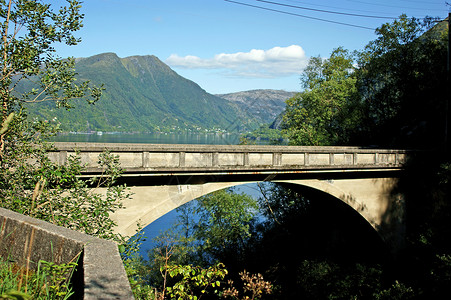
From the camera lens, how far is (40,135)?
6.57 m

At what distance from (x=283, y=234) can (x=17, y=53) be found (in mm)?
19149

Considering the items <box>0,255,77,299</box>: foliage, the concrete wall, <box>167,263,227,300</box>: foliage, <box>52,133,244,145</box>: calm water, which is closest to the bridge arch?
<box>167,263,227,300</box>: foliage

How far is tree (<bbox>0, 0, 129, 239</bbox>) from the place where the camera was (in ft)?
19.2

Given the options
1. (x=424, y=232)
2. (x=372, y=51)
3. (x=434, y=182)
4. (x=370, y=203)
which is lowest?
(x=424, y=232)

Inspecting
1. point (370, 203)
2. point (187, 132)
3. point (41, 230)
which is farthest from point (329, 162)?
point (187, 132)

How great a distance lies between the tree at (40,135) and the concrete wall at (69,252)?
6.65ft

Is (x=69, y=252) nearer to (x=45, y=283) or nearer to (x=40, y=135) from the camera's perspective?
(x=45, y=283)

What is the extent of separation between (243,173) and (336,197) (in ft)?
15.5

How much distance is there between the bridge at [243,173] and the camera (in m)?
9.82

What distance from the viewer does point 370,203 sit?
15.2 m

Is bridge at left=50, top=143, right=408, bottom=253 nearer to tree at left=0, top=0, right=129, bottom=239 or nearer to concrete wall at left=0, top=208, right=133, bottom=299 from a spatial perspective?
tree at left=0, top=0, right=129, bottom=239

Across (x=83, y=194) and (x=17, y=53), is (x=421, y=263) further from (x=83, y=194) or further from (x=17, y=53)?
(x=17, y=53)

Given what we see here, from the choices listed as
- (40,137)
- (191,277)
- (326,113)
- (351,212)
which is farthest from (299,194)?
(40,137)

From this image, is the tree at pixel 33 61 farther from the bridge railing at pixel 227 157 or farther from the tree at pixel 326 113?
the tree at pixel 326 113
